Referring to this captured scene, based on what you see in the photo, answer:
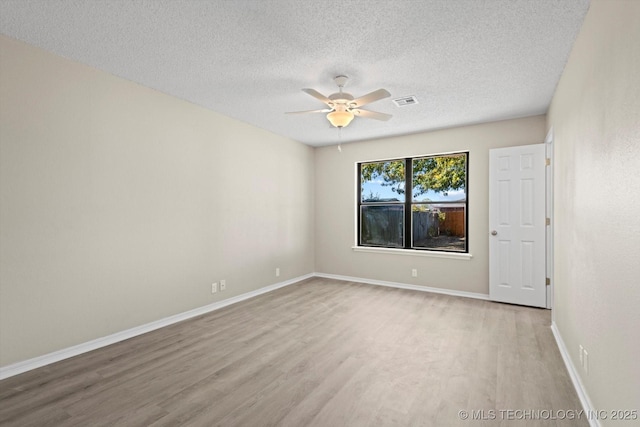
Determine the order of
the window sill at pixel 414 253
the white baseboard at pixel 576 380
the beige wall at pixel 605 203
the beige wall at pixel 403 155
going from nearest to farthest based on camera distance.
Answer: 1. the beige wall at pixel 605 203
2. the white baseboard at pixel 576 380
3. the beige wall at pixel 403 155
4. the window sill at pixel 414 253

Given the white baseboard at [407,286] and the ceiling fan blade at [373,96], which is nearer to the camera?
the ceiling fan blade at [373,96]

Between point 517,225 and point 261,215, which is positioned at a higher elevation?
point 261,215

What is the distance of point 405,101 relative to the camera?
3662 millimetres

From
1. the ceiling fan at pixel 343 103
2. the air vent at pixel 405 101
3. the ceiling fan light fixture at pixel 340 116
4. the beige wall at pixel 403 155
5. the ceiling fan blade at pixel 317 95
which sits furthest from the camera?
the beige wall at pixel 403 155

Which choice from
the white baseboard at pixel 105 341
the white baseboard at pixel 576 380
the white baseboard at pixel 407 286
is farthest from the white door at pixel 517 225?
the white baseboard at pixel 105 341

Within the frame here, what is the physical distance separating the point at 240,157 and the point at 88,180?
2.00 meters

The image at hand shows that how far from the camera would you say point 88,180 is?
287cm

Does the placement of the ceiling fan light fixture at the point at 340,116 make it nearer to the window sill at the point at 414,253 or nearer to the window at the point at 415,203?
the window at the point at 415,203

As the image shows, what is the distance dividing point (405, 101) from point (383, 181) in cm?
212

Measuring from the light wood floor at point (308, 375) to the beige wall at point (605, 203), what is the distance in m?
0.53

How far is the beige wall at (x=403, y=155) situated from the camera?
4.54 m

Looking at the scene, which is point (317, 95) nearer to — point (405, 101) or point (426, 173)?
point (405, 101)

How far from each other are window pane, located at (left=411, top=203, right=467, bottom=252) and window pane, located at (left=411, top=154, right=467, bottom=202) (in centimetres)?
15

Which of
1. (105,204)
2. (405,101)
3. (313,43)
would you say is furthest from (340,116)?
(105,204)
